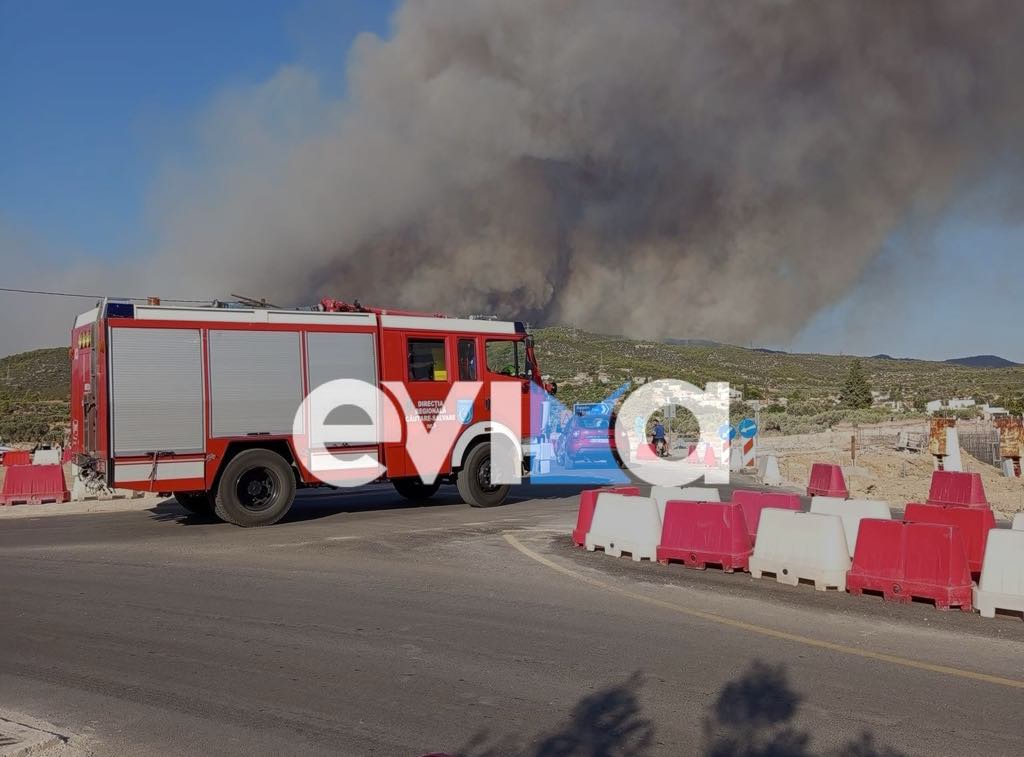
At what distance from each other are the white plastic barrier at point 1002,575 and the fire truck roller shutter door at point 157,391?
8647 millimetres

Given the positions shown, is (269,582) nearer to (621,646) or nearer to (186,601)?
(186,601)

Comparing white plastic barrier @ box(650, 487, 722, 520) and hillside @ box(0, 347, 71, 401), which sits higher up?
hillside @ box(0, 347, 71, 401)

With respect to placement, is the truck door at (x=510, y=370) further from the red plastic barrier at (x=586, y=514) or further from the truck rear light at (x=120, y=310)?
the truck rear light at (x=120, y=310)

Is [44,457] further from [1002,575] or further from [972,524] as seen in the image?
[1002,575]

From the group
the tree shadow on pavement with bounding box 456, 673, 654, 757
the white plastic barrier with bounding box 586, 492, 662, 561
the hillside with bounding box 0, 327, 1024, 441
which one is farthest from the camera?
the hillside with bounding box 0, 327, 1024, 441

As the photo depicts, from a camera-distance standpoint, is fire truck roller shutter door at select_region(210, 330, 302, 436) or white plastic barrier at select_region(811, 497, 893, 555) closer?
white plastic barrier at select_region(811, 497, 893, 555)

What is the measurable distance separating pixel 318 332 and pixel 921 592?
807 centimetres

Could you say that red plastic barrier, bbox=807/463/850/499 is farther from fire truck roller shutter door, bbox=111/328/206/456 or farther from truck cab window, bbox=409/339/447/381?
fire truck roller shutter door, bbox=111/328/206/456

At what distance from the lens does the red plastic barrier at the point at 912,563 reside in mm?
7562

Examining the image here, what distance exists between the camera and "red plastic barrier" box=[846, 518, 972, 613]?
756 centimetres

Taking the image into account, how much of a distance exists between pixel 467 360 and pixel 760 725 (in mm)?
9860

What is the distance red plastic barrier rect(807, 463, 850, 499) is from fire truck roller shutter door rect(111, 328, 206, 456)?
951 cm

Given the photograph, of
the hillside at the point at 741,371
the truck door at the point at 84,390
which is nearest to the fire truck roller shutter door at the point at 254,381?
the truck door at the point at 84,390

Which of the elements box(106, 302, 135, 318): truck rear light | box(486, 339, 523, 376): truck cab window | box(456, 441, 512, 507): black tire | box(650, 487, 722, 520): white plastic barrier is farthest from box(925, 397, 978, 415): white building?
box(106, 302, 135, 318): truck rear light
